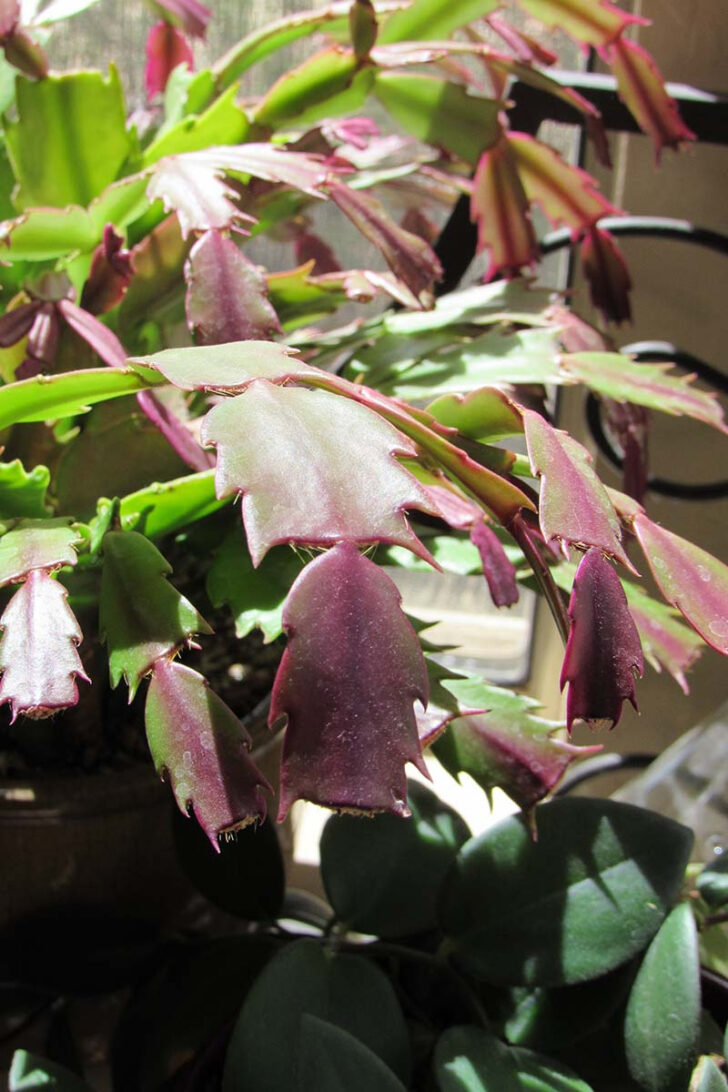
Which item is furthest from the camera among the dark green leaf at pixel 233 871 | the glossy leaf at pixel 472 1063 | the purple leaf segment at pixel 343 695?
the dark green leaf at pixel 233 871

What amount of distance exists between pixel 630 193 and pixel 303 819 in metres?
0.56

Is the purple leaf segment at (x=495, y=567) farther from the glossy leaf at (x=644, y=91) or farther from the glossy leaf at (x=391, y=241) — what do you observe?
the glossy leaf at (x=644, y=91)

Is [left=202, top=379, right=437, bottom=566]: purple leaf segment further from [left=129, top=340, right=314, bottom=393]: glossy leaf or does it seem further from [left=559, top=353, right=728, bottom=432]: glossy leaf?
[left=559, top=353, right=728, bottom=432]: glossy leaf

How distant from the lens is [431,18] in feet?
1.85

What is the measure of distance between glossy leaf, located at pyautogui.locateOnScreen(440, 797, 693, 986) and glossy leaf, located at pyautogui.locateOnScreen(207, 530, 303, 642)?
142 mm

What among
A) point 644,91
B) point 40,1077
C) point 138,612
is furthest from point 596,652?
point 644,91

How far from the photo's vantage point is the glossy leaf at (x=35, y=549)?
0.35m

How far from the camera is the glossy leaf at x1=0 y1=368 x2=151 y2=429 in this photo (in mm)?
349

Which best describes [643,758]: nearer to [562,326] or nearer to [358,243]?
[562,326]

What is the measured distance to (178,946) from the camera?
0.49 metres

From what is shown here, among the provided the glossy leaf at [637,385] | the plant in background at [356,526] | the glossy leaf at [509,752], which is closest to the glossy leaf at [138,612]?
the plant in background at [356,526]

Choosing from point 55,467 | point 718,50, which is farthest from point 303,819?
point 718,50

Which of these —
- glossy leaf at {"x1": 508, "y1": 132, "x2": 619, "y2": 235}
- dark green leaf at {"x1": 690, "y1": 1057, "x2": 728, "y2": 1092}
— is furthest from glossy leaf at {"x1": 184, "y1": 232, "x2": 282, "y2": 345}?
dark green leaf at {"x1": 690, "y1": 1057, "x2": 728, "y2": 1092}

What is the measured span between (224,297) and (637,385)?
0.20 meters
